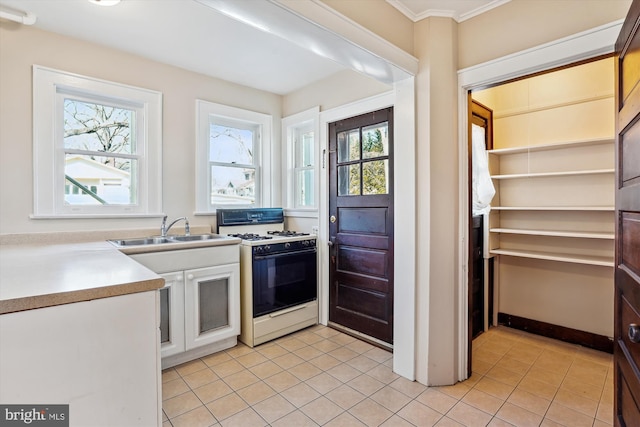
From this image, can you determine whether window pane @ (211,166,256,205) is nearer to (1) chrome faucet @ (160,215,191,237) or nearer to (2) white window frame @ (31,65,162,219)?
(1) chrome faucet @ (160,215,191,237)

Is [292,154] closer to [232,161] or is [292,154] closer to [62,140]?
[232,161]

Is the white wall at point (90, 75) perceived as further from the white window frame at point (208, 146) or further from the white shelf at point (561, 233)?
the white shelf at point (561, 233)

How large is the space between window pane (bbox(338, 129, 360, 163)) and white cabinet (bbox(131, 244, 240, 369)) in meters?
1.35

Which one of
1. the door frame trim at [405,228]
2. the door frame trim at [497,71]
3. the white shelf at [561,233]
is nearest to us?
the door frame trim at [497,71]

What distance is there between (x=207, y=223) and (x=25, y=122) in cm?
157

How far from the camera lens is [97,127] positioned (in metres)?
2.71

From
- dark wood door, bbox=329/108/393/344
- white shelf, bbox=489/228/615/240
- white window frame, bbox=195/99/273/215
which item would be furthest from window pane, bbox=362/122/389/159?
white shelf, bbox=489/228/615/240

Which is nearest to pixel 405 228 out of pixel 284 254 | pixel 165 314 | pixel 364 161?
pixel 364 161

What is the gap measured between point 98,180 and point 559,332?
4.36 metres

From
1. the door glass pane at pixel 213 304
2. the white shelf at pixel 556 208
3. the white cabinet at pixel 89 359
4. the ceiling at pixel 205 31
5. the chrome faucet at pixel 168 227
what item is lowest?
the door glass pane at pixel 213 304

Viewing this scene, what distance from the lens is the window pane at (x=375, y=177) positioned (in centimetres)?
276

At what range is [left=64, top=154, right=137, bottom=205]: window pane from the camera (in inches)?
101

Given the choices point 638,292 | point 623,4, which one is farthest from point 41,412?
point 623,4

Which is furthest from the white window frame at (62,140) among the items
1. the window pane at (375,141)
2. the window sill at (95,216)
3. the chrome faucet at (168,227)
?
the window pane at (375,141)
